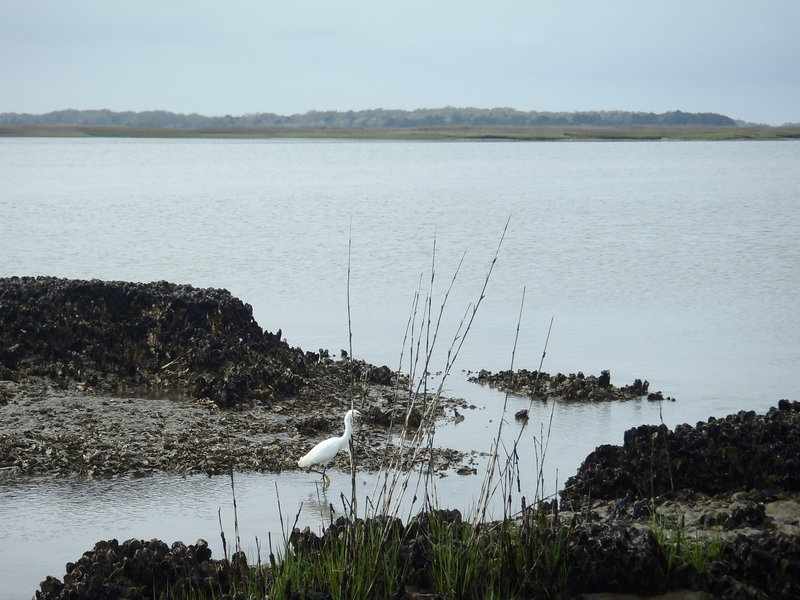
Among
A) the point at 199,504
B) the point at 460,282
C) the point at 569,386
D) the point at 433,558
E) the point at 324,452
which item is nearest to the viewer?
the point at 433,558

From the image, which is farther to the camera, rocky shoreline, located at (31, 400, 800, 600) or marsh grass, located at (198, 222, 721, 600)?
rocky shoreline, located at (31, 400, 800, 600)

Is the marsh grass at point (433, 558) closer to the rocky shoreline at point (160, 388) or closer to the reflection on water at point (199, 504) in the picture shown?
the reflection on water at point (199, 504)

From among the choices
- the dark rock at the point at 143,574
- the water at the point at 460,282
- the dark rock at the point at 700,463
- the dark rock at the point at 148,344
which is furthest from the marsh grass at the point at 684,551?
the dark rock at the point at 148,344

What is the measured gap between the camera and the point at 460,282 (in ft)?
69.1

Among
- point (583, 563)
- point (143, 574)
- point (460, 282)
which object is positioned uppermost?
point (583, 563)

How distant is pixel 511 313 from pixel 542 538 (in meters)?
11.3

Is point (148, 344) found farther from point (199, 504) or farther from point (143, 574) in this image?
point (143, 574)

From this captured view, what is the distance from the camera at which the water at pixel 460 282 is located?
865cm

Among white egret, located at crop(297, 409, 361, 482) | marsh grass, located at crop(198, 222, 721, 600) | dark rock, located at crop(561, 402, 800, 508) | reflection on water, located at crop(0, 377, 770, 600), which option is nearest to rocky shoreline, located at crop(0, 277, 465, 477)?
reflection on water, located at crop(0, 377, 770, 600)

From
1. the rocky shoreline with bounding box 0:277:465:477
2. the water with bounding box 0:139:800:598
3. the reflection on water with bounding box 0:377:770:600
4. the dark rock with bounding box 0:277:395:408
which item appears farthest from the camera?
the dark rock with bounding box 0:277:395:408

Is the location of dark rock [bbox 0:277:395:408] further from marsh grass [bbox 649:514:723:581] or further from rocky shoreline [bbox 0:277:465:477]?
marsh grass [bbox 649:514:723:581]

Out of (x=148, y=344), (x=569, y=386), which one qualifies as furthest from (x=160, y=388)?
(x=569, y=386)

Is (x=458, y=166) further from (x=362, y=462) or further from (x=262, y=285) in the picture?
(x=362, y=462)

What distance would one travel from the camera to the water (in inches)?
340
